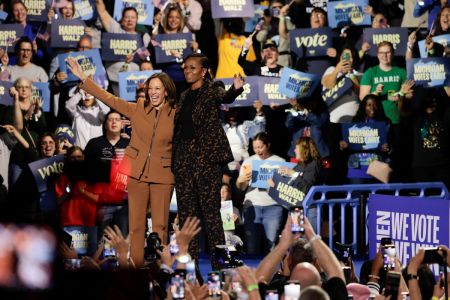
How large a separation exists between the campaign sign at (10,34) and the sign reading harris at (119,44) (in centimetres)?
95

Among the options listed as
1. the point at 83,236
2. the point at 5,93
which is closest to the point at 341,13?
the point at 5,93

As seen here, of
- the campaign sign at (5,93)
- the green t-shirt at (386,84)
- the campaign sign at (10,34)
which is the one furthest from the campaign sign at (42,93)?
the green t-shirt at (386,84)

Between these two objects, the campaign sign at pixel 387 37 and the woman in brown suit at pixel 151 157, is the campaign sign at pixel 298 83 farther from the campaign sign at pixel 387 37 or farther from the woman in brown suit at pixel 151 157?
the woman in brown suit at pixel 151 157

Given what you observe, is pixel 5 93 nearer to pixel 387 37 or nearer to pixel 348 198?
pixel 348 198

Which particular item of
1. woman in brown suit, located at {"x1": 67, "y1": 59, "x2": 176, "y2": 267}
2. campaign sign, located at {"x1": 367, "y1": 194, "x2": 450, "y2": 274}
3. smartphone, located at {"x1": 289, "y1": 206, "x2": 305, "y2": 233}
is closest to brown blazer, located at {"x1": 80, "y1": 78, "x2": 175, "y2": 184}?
woman in brown suit, located at {"x1": 67, "y1": 59, "x2": 176, "y2": 267}

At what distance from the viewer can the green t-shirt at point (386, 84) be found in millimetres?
12047

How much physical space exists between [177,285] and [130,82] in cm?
781

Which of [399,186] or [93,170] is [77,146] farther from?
[399,186]

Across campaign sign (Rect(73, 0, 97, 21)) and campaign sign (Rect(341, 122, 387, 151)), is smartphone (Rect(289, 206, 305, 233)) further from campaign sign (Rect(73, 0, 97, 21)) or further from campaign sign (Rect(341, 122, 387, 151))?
campaign sign (Rect(73, 0, 97, 21))

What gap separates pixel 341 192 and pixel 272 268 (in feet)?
23.2

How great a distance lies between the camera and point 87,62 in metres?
12.2

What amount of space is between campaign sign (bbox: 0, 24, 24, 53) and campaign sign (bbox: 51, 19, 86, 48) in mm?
391

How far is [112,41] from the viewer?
40.5ft

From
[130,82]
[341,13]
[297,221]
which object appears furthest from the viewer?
[341,13]
